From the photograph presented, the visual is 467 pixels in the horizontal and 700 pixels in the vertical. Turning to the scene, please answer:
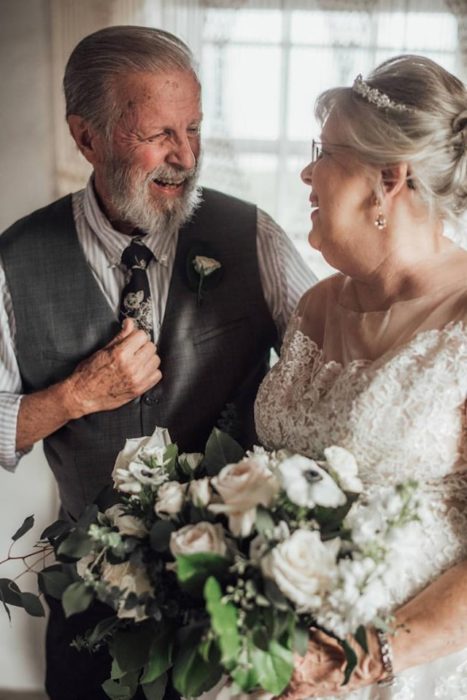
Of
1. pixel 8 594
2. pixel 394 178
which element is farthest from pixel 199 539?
pixel 394 178

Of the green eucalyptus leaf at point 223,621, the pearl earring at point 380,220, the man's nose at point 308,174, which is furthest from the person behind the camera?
the man's nose at point 308,174

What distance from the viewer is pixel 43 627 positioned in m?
2.46

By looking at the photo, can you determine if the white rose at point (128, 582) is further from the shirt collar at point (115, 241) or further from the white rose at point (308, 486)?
the shirt collar at point (115, 241)

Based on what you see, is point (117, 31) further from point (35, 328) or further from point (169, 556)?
point (169, 556)

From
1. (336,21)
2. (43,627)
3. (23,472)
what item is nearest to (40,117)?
(336,21)

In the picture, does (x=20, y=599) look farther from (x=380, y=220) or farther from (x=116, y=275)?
(x=380, y=220)

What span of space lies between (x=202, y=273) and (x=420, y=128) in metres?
0.71

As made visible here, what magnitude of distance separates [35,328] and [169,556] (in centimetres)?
88

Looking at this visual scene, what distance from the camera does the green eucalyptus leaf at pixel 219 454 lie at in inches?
53.4

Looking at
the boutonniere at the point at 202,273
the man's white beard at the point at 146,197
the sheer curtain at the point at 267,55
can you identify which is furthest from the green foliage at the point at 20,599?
the sheer curtain at the point at 267,55

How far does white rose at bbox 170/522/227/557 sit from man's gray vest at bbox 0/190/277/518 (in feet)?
2.57

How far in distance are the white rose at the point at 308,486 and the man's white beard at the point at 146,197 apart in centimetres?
94

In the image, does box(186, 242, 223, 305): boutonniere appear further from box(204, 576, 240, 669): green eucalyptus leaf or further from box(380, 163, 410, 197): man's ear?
box(204, 576, 240, 669): green eucalyptus leaf

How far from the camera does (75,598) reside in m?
1.21
